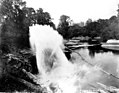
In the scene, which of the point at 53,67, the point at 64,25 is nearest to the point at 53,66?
the point at 53,67

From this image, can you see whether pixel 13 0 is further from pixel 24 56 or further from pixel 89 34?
pixel 89 34

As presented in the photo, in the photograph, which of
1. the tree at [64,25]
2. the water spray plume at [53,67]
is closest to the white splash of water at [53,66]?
the water spray plume at [53,67]

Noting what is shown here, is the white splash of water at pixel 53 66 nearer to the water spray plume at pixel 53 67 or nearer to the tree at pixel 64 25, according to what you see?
the water spray plume at pixel 53 67

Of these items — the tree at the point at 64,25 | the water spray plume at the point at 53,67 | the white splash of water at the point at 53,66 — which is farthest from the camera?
the tree at the point at 64,25

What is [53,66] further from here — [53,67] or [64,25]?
[64,25]

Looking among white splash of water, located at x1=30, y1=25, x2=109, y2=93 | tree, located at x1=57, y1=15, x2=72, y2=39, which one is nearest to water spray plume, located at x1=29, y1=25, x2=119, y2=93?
white splash of water, located at x1=30, y1=25, x2=109, y2=93

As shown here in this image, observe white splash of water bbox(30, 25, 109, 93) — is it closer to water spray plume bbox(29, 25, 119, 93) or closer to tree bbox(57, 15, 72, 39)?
water spray plume bbox(29, 25, 119, 93)

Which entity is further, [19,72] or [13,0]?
[13,0]

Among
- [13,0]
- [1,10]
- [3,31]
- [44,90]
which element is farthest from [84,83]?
[13,0]

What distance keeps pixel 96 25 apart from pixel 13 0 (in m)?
47.1

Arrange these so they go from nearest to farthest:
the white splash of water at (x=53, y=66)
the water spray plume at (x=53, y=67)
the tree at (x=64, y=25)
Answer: the water spray plume at (x=53, y=67)
the white splash of water at (x=53, y=66)
the tree at (x=64, y=25)

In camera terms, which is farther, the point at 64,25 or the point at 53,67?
the point at 64,25

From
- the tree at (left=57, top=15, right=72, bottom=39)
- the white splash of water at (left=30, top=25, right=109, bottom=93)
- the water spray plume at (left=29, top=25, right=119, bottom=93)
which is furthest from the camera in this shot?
the tree at (left=57, top=15, right=72, bottom=39)

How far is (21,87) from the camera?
25.0ft
